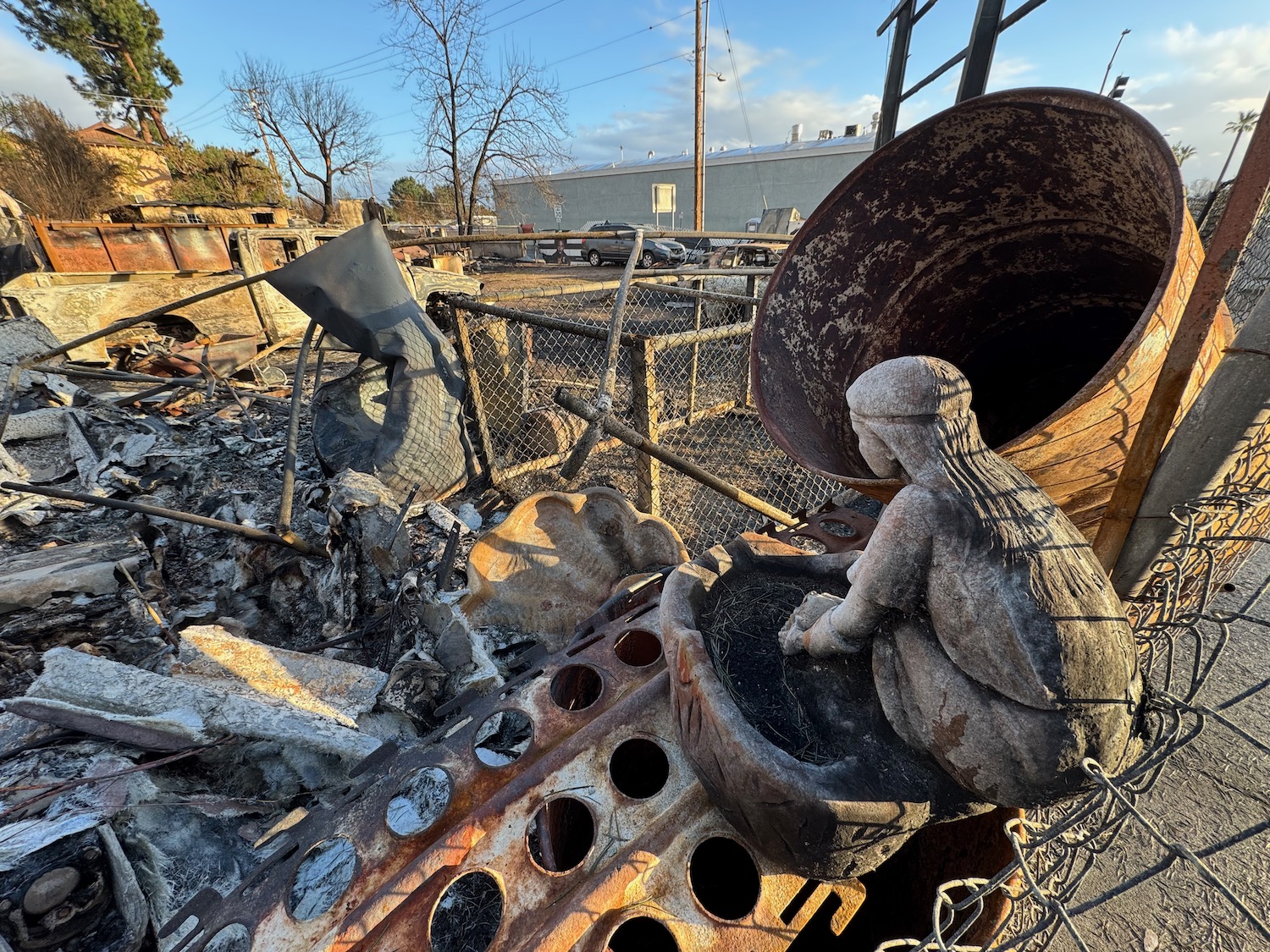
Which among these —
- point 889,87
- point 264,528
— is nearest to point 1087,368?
point 889,87

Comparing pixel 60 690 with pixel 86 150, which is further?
pixel 86 150

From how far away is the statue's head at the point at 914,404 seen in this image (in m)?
1.04

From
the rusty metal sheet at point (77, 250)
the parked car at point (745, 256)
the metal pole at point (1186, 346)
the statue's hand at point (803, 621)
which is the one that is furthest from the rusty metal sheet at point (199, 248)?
the metal pole at point (1186, 346)

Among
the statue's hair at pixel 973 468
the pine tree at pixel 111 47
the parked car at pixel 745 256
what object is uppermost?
the pine tree at pixel 111 47

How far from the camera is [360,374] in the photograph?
180 inches

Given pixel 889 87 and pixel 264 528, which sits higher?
pixel 889 87

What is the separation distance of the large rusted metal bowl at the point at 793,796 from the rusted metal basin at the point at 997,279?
702 mm

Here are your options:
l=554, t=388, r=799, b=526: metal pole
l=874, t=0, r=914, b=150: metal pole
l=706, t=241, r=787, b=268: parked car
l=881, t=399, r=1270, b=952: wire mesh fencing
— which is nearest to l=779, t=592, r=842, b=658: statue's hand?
l=881, t=399, r=1270, b=952: wire mesh fencing

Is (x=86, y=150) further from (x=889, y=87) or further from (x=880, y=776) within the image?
(x=880, y=776)

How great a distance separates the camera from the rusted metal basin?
1.35 m

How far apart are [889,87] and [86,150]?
79.1ft

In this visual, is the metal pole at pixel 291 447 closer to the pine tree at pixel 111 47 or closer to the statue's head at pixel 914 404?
the statue's head at pixel 914 404

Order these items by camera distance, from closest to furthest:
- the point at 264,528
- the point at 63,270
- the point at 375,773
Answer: the point at 375,773, the point at 264,528, the point at 63,270

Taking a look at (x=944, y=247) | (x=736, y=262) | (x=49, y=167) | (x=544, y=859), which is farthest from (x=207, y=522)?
(x=49, y=167)
